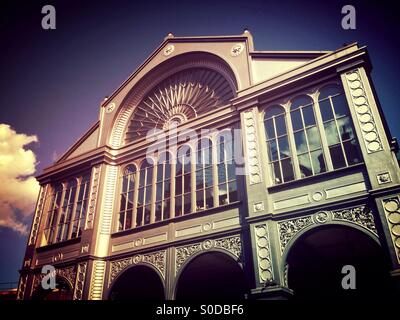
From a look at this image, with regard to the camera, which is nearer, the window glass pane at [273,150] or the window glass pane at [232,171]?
the window glass pane at [273,150]

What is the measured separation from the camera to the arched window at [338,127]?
9.90 metres

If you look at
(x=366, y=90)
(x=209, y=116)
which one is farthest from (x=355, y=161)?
(x=209, y=116)

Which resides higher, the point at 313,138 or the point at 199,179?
the point at 313,138

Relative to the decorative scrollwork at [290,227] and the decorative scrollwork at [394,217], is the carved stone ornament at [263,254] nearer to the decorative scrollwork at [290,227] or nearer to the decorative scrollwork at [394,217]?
the decorative scrollwork at [290,227]

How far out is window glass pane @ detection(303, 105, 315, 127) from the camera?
11.1 metres

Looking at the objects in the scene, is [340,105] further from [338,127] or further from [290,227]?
[290,227]

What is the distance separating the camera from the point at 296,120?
37.4 feet

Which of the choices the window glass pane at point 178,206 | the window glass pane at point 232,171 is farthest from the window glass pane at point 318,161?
the window glass pane at point 178,206

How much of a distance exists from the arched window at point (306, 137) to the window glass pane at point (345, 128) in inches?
26.6

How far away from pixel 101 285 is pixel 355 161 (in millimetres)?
9964

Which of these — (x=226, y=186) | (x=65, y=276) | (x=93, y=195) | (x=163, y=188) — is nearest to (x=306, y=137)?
(x=226, y=186)

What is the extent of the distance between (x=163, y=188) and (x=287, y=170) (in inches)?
202

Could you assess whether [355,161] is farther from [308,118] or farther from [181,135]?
[181,135]

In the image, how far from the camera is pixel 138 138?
1611 centimetres
